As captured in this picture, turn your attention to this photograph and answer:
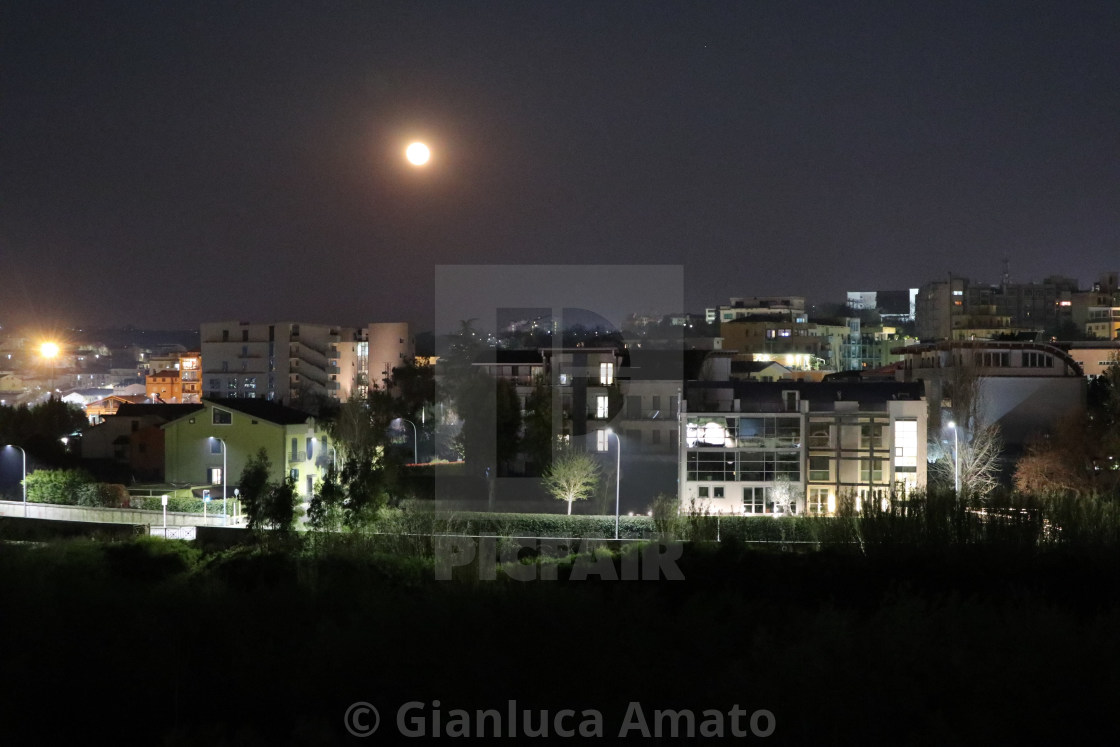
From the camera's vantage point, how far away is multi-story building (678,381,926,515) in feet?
44.6

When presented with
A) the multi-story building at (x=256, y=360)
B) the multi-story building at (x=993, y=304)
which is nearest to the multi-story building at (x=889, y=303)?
the multi-story building at (x=993, y=304)

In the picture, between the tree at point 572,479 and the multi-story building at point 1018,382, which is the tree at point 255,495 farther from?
the multi-story building at point 1018,382

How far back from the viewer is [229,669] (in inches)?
315

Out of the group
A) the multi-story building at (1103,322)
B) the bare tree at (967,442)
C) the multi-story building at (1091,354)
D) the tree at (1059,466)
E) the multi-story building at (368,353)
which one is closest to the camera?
the bare tree at (967,442)

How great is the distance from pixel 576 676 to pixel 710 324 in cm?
2910

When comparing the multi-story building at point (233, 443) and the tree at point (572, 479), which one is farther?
the multi-story building at point (233, 443)

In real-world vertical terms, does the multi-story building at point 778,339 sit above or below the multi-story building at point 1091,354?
above

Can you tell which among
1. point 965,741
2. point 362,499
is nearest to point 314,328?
point 362,499

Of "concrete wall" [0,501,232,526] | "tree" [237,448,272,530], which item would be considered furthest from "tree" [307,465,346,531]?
"concrete wall" [0,501,232,526]

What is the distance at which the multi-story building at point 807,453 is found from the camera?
13586 millimetres

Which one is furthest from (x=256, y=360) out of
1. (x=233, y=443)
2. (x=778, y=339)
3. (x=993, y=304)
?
(x=993, y=304)

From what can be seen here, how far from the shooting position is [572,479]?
13.9m

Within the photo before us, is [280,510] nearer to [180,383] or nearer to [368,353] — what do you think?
[368,353]

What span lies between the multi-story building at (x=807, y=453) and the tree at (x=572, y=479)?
1.28 m
